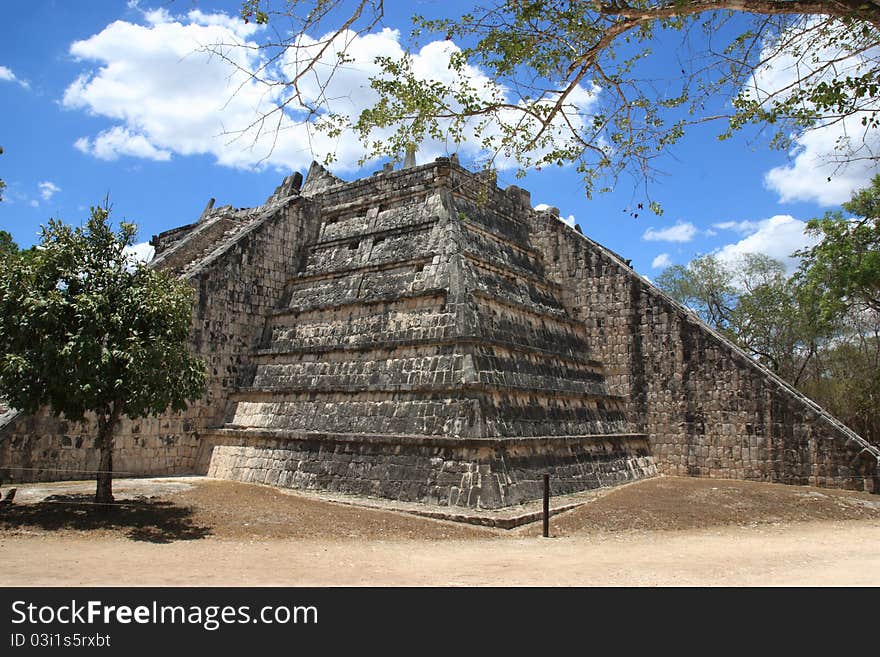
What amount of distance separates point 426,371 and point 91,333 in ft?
20.3

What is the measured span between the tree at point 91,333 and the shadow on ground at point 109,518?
432 mm

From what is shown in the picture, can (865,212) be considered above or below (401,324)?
above

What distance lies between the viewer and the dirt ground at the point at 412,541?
7.10 m

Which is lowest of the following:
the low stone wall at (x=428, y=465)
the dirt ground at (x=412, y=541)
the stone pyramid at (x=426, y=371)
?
the dirt ground at (x=412, y=541)

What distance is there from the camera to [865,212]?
19969 millimetres

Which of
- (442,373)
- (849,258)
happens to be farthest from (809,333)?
(442,373)

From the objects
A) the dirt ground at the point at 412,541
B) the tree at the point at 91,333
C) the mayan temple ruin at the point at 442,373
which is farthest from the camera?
the mayan temple ruin at the point at 442,373

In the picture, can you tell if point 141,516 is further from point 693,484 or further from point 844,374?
point 844,374

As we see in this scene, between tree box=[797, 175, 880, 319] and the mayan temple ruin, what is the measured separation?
20.9ft

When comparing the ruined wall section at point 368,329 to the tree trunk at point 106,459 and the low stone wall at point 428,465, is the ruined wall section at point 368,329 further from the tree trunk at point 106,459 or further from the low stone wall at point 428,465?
the tree trunk at point 106,459

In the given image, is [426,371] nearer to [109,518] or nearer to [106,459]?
[106,459]

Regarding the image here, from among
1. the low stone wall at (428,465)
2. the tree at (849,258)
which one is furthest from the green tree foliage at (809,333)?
the low stone wall at (428,465)
